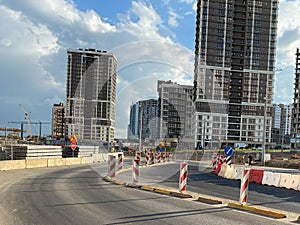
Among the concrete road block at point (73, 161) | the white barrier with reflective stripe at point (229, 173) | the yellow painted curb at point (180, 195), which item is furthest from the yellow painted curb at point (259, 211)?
the concrete road block at point (73, 161)

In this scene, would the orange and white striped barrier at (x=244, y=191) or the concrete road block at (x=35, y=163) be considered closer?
the orange and white striped barrier at (x=244, y=191)

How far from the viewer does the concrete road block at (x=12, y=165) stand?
2165 cm

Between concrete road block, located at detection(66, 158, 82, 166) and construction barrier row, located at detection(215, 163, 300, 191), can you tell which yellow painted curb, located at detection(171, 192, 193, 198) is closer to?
construction barrier row, located at detection(215, 163, 300, 191)

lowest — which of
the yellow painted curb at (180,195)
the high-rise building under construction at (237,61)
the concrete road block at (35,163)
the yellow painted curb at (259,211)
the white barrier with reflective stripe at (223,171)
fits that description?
the concrete road block at (35,163)

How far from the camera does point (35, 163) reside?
84.1ft

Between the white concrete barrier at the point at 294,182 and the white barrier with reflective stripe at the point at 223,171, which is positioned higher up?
the white concrete barrier at the point at 294,182

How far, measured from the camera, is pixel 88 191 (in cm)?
A: 1212

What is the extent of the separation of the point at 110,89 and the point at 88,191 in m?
15.5

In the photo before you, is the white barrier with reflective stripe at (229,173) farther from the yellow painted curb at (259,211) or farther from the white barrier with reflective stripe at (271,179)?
the yellow painted curb at (259,211)

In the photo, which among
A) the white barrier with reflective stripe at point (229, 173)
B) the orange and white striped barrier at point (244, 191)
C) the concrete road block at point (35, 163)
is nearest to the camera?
the orange and white striped barrier at point (244, 191)

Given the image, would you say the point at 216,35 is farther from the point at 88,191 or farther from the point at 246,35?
the point at 88,191

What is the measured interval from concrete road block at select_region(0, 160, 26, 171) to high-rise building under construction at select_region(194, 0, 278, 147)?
80803 mm

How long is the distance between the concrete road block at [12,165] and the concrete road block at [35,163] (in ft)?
1.69

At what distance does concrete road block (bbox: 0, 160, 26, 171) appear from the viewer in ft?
71.0
